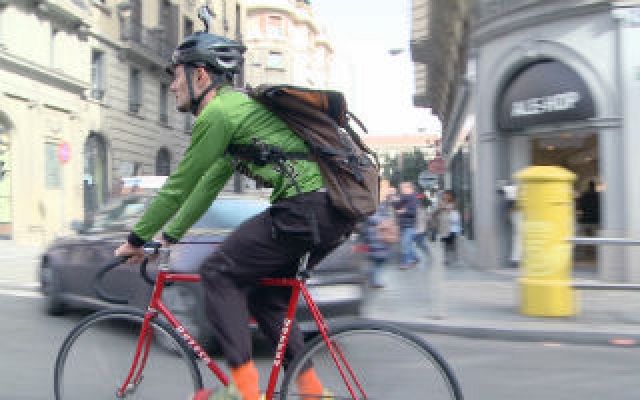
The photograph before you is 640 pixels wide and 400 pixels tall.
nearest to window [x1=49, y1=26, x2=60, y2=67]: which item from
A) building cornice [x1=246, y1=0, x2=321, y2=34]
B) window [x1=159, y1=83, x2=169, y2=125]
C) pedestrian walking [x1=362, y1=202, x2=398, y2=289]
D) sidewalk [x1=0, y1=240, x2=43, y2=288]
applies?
sidewalk [x1=0, y1=240, x2=43, y2=288]

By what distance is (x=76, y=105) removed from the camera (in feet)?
80.1

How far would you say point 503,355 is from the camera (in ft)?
19.7

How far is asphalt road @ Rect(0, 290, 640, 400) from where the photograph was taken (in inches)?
185

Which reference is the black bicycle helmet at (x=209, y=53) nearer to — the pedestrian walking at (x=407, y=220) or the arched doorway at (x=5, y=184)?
the pedestrian walking at (x=407, y=220)

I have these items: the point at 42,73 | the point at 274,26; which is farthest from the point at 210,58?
the point at 274,26

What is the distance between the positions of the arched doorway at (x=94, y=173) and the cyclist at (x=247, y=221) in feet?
78.6

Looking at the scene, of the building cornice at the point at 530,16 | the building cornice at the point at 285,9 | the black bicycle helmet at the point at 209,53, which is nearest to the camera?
the black bicycle helmet at the point at 209,53

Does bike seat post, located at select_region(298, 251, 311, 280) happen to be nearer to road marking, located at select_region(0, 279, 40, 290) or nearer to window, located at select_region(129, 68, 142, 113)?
road marking, located at select_region(0, 279, 40, 290)

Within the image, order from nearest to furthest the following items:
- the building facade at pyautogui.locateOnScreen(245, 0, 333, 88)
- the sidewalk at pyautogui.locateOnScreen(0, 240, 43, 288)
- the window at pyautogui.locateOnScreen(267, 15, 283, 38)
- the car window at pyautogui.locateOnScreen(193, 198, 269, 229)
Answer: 1. the car window at pyautogui.locateOnScreen(193, 198, 269, 229)
2. the sidewalk at pyautogui.locateOnScreen(0, 240, 43, 288)
3. the building facade at pyautogui.locateOnScreen(245, 0, 333, 88)
4. the window at pyautogui.locateOnScreen(267, 15, 283, 38)

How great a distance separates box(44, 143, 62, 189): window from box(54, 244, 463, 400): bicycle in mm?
20696

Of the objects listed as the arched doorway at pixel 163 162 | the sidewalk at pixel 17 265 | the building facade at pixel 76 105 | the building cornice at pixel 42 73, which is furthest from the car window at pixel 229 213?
the arched doorway at pixel 163 162

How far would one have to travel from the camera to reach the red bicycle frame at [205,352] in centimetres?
290

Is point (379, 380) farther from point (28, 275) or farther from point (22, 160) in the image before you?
point (22, 160)

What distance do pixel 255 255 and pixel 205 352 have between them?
561 mm
